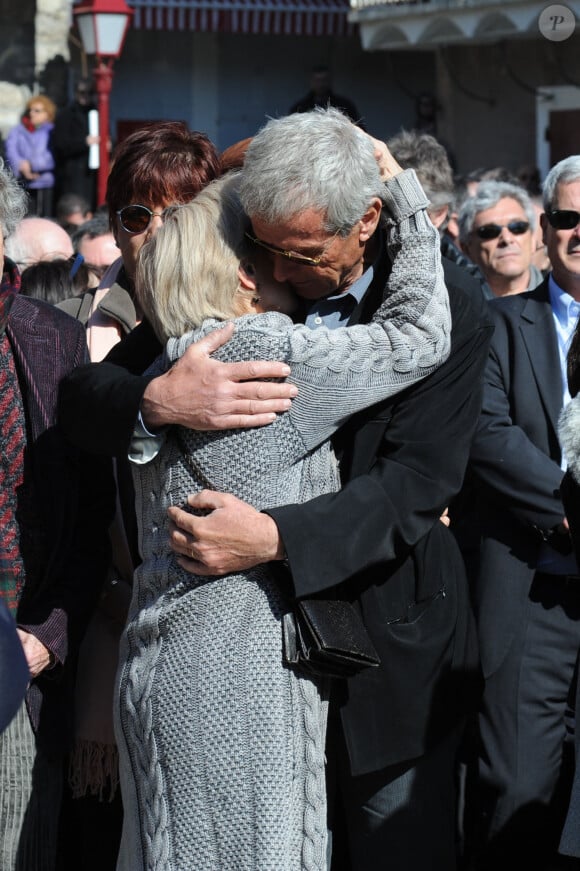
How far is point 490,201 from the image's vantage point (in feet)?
19.3

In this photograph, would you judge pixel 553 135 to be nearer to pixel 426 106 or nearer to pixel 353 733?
pixel 426 106

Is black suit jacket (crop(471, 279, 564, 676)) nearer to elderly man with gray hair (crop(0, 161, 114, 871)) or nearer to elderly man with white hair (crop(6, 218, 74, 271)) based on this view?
elderly man with gray hair (crop(0, 161, 114, 871))

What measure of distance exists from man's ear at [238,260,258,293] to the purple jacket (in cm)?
1451

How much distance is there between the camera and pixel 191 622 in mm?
2592

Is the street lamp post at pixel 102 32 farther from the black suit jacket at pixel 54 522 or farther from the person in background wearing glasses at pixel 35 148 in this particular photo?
the black suit jacket at pixel 54 522

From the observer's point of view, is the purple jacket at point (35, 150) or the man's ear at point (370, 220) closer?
the man's ear at point (370, 220)

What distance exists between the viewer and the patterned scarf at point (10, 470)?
2.99m

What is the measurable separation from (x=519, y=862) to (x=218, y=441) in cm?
216

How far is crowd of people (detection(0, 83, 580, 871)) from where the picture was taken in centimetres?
255

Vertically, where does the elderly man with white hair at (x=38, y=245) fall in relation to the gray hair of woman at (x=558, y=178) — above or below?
below

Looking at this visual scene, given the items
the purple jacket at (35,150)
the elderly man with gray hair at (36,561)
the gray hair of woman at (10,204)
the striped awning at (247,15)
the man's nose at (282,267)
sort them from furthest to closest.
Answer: the striped awning at (247,15) < the purple jacket at (35,150) < the gray hair of woman at (10,204) < the elderly man with gray hair at (36,561) < the man's nose at (282,267)

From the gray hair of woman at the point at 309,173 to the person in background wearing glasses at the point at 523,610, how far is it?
1595mm

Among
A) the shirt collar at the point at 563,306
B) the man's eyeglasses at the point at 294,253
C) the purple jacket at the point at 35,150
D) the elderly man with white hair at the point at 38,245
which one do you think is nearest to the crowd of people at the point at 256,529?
the man's eyeglasses at the point at 294,253

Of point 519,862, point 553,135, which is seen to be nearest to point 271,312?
point 519,862
